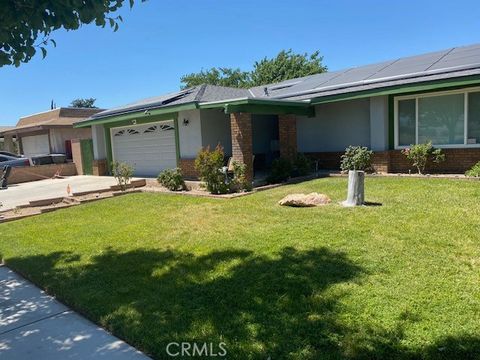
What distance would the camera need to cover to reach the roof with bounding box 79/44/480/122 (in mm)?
11844

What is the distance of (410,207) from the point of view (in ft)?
25.4

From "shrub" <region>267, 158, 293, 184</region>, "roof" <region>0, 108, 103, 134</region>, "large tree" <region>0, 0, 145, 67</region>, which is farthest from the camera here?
"roof" <region>0, 108, 103, 134</region>

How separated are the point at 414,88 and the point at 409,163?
A: 2.42m

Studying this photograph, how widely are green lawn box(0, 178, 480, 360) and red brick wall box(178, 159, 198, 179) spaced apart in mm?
5618

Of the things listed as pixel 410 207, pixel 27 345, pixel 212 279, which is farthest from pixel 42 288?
pixel 410 207

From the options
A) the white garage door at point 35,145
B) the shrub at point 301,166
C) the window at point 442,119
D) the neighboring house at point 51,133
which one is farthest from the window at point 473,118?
the white garage door at point 35,145

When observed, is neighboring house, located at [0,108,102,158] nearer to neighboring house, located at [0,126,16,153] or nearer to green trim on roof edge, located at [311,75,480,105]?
neighboring house, located at [0,126,16,153]

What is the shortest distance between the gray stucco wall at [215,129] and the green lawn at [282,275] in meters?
5.87

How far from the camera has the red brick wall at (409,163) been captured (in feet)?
39.3

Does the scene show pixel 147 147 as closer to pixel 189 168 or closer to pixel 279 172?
pixel 189 168

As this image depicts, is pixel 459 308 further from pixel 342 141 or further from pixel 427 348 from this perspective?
pixel 342 141

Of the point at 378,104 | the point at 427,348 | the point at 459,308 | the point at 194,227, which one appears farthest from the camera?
the point at 378,104

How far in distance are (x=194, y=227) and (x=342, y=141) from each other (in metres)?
9.21

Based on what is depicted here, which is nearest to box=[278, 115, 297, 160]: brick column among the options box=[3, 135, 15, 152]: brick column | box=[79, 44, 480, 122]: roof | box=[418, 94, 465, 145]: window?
box=[79, 44, 480, 122]: roof
